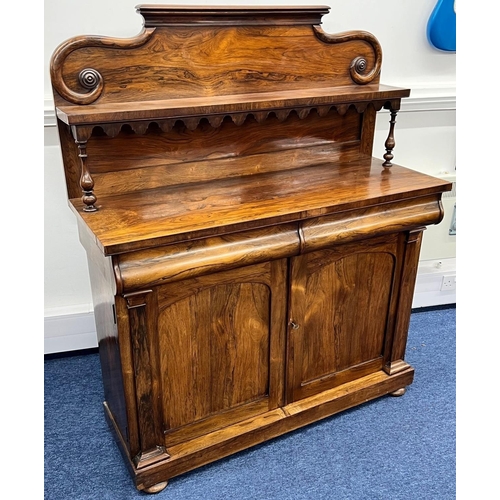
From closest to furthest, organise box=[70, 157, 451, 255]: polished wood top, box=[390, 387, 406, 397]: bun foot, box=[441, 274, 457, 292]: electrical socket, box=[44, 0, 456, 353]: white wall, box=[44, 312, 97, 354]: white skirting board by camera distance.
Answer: box=[70, 157, 451, 255]: polished wood top, box=[44, 0, 456, 353]: white wall, box=[390, 387, 406, 397]: bun foot, box=[44, 312, 97, 354]: white skirting board, box=[441, 274, 457, 292]: electrical socket

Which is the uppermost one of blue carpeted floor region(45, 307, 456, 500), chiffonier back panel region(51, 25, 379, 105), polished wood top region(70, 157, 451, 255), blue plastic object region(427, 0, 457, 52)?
blue plastic object region(427, 0, 457, 52)

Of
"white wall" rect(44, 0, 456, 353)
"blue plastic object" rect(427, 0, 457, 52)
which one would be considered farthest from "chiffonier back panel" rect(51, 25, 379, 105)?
"blue plastic object" rect(427, 0, 457, 52)

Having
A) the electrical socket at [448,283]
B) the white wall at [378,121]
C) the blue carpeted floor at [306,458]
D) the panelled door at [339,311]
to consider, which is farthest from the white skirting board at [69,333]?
the electrical socket at [448,283]

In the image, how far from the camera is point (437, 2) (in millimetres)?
2045

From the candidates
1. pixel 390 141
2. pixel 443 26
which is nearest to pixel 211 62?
pixel 390 141

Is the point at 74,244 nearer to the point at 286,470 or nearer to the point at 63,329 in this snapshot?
the point at 63,329

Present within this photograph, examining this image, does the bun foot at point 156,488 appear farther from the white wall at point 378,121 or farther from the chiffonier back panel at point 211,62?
the chiffonier back panel at point 211,62

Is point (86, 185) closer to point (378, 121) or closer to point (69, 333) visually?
point (69, 333)

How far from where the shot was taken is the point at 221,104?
144cm

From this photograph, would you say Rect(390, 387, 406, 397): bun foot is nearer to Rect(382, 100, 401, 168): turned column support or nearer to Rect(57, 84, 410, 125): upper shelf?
Rect(382, 100, 401, 168): turned column support

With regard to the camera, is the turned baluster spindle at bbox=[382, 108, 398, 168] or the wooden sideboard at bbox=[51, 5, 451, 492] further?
the turned baluster spindle at bbox=[382, 108, 398, 168]

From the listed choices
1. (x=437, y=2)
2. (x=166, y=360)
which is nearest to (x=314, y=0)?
(x=437, y=2)

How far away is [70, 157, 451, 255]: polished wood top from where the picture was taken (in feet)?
4.32

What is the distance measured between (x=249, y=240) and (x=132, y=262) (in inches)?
13.0
